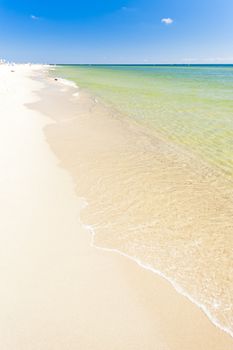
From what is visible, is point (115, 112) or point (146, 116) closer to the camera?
point (146, 116)

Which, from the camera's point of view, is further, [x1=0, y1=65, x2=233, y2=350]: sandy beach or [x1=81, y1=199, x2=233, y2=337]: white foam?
[x1=81, y1=199, x2=233, y2=337]: white foam

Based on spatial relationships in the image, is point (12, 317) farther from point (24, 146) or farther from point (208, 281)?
point (24, 146)

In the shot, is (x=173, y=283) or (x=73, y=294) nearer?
(x=73, y=294)

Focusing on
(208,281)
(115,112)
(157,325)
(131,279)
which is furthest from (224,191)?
(115,112)

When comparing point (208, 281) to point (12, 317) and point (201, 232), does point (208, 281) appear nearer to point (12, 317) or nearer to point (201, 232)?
point (201, 232)

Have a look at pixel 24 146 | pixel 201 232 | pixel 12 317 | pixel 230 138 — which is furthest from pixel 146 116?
pixel 12 317

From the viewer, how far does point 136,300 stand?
141 inches

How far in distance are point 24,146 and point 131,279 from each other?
7.10 meters

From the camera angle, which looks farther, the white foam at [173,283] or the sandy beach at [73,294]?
the white foam at [173,283]

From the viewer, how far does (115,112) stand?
18.1m

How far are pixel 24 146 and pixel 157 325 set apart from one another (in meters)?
7.91

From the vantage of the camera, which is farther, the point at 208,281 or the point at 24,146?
the point at 24,146

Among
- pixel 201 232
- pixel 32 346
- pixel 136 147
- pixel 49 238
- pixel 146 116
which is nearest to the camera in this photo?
pixel 32 346

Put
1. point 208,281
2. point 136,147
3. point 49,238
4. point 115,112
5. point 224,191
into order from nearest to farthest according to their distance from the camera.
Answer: point 208,281 < point 49,238 < point 224,191 < point 136,147 < point 115,112
